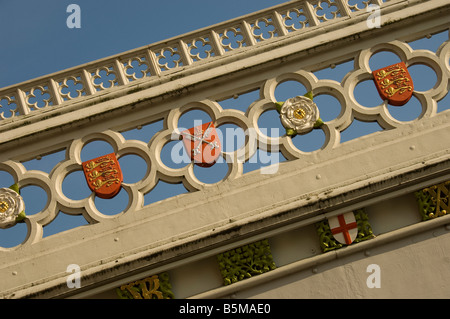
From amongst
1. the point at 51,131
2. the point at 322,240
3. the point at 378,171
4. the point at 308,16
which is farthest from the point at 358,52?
the point at 51,131

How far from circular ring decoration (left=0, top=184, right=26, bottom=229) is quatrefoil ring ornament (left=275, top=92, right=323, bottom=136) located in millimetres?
3277

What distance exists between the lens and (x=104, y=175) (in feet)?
38.9

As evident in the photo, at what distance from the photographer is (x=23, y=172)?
12047 millimetres

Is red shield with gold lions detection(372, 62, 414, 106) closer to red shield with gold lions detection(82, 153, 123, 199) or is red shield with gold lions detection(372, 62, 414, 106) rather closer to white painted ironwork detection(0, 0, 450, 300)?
white painted ironwork detection(0, 0, 450, 300)

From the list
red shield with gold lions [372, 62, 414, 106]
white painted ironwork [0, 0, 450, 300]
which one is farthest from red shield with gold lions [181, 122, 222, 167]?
red shield with gold lions [372, 62, 414, 106]

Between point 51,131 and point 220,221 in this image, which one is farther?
point 51,131

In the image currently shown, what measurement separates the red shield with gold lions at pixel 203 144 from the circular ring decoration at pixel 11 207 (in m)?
2.09

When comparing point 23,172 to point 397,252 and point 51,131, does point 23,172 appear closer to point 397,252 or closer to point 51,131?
point 51,131

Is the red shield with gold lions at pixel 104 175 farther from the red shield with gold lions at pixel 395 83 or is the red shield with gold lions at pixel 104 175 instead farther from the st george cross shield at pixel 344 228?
the red shield with gold lions at pixel 395 83

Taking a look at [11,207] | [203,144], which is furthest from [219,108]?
[11,207]

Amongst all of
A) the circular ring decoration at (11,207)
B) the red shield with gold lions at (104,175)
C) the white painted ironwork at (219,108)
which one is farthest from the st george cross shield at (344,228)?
the circular ring decoration at (11,207)

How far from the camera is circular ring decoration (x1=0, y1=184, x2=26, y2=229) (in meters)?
11.8

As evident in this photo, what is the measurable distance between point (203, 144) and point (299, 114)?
120cm
